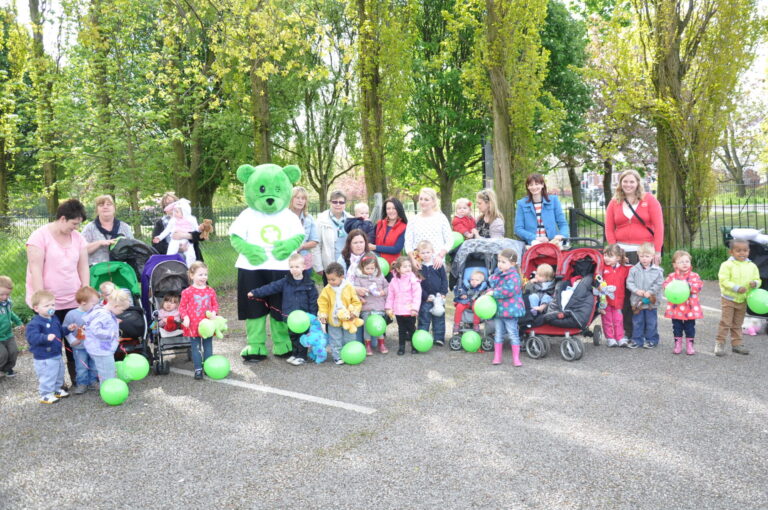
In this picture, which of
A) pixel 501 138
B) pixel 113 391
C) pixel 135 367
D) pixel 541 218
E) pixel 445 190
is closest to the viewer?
→ pixel 113 391

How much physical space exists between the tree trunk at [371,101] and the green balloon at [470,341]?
8.42m

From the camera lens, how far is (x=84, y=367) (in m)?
5.92

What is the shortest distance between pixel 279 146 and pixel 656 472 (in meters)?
23.8

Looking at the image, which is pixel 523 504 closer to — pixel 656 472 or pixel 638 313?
pixel 656 472

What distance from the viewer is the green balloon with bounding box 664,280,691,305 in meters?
6.43

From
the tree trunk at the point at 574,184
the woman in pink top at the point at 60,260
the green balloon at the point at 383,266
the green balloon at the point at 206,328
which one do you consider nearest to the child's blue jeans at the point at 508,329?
the green balloon at the point at 383,266

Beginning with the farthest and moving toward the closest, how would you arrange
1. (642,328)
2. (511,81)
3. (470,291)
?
(511,81), (470,291), (642,328)

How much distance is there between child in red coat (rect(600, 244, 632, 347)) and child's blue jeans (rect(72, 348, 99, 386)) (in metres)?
5.40

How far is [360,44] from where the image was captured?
14.3 m

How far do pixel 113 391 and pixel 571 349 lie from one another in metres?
4.53

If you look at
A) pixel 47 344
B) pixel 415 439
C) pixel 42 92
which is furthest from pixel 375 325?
pixel 42 92

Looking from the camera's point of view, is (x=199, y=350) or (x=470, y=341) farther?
(x=470, y=341)

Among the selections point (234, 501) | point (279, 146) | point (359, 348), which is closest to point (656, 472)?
point (234, 501)

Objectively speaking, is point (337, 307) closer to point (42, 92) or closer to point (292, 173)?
point (292, 173)
